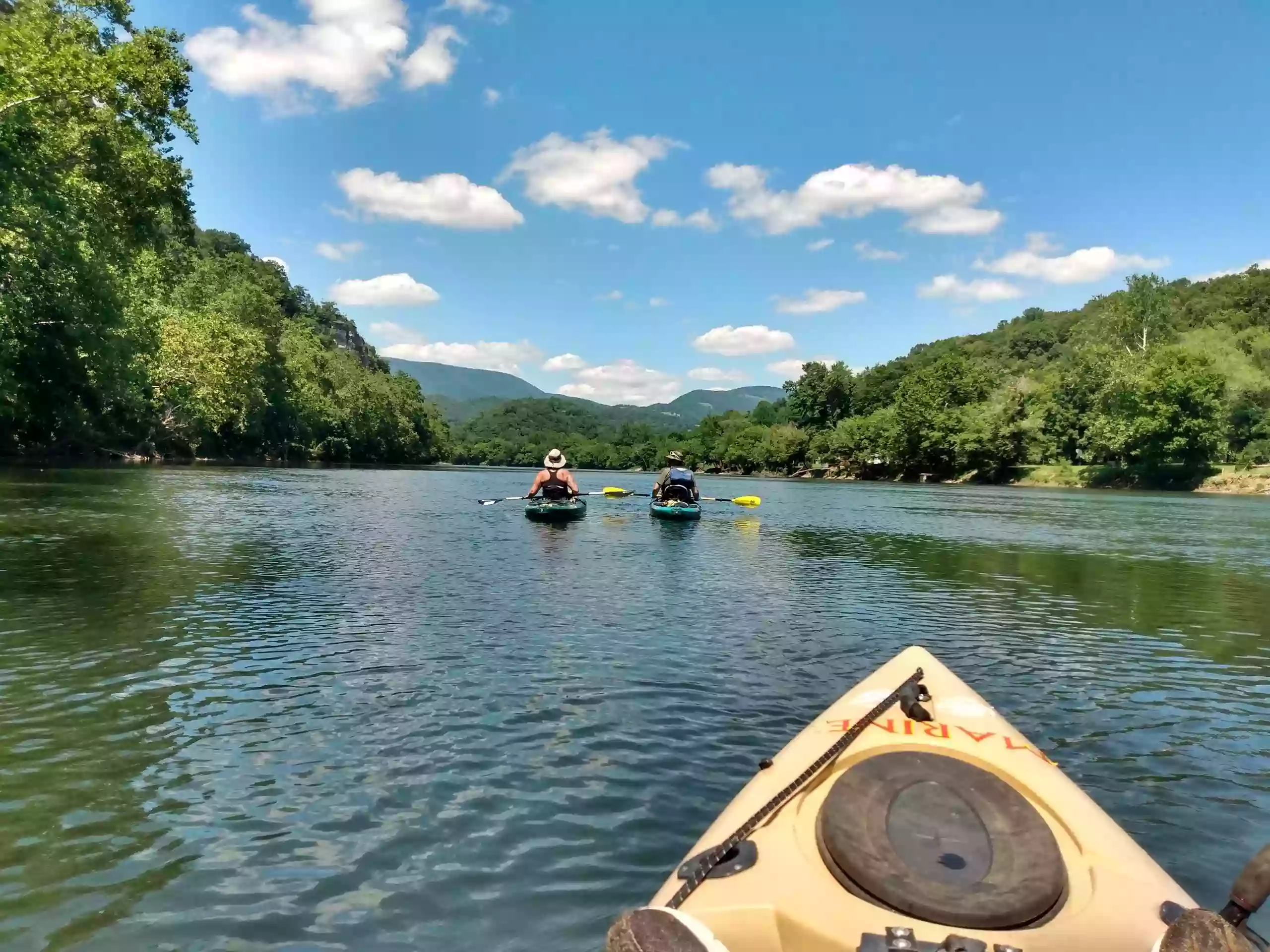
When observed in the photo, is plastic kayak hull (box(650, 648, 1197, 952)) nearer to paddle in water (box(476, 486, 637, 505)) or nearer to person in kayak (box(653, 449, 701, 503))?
person in kayak (box(653, 449, 701, 503))

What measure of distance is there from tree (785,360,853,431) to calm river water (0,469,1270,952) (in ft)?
398

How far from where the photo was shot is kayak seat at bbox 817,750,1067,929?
11.9 feet

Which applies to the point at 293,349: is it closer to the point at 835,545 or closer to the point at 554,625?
the point at 835,545

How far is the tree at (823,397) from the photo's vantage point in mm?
139250

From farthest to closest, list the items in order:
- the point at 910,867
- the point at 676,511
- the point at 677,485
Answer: the point at 677,485, the point at 676,511, the point at 910,867

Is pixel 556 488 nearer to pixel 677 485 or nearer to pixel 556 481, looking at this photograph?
pixel 556 481

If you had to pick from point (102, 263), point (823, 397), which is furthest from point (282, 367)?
point (823, 397)

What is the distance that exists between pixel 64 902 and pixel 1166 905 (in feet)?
19.8

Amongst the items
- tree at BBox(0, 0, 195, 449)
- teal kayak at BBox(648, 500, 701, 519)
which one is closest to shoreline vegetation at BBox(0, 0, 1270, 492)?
tree at BBox(0, 0, 195, 449)

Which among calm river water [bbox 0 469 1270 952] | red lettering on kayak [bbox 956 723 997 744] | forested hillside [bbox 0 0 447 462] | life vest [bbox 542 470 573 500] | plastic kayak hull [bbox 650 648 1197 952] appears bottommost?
calm river water [bbox 0 469 1270 952]

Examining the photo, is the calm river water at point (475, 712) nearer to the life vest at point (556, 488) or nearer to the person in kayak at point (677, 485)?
the life vest at point (556, 488)

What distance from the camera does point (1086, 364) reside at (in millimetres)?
86062

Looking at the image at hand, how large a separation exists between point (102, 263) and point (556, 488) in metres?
24.2

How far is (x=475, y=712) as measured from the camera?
827 centimetres
